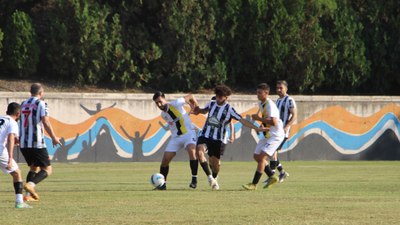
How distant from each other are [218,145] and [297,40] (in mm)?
22773

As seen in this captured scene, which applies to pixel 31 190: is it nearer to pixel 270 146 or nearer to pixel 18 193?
pixel 18 193

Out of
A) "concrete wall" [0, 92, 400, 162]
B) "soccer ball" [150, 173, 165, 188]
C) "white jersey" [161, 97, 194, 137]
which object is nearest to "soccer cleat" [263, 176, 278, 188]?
"white jersey" [161, 97, 194, 137]

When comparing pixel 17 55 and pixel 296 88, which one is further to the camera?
pixel 296 88

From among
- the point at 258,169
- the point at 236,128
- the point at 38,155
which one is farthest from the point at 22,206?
the point at 236,128

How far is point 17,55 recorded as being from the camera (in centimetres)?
3956

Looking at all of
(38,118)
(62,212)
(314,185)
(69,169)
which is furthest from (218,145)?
(69,169)

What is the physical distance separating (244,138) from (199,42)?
214 inches

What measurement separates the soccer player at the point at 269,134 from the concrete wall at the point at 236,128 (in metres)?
15.9

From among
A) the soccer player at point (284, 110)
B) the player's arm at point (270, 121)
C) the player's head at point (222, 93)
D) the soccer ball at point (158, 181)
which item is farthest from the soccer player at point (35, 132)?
the soccer player at point (284, 110)

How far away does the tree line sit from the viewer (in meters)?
40.1

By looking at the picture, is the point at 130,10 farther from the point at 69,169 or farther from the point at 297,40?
the point at 69,169

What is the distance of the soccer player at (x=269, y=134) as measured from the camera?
19422 mm

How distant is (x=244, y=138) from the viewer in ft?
124

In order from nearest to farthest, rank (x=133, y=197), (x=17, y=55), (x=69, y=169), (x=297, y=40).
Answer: (x=133, y=197), (x=69, y=169), (x=17, y=55), (x=297, y=40)
